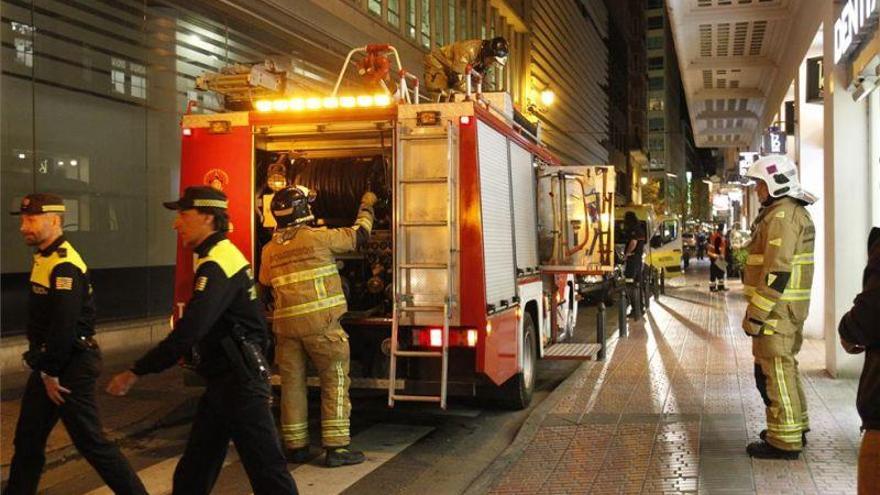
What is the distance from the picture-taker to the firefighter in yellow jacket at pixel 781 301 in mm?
5348

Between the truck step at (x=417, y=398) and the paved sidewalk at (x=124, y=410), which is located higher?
the truck step at (x=417, y=398)

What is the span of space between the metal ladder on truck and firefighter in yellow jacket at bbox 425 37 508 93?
174 centimetres

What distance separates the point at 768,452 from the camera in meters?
5.53

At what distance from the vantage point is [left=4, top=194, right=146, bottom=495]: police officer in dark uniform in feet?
14.1

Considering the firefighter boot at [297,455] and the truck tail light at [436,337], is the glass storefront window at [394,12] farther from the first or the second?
the firefighter boot at [297,455]

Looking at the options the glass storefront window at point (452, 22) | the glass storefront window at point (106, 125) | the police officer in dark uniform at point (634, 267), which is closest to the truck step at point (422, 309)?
the glass storefront window at point (106, 125)

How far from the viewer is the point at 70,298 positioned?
171 inches

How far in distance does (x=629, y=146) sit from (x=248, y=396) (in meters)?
59.9

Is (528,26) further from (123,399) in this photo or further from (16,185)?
(123,399)

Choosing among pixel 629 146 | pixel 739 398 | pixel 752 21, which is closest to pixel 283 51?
pixel 752 21

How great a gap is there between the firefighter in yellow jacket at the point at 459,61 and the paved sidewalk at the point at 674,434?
329cm

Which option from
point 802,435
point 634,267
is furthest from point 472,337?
point 634,267

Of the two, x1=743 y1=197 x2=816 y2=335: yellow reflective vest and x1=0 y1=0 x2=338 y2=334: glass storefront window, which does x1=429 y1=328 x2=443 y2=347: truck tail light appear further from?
x1=0 y1=0 x2=338 y2=334: glass storefront window

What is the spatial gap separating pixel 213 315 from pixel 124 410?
4.47 metres
